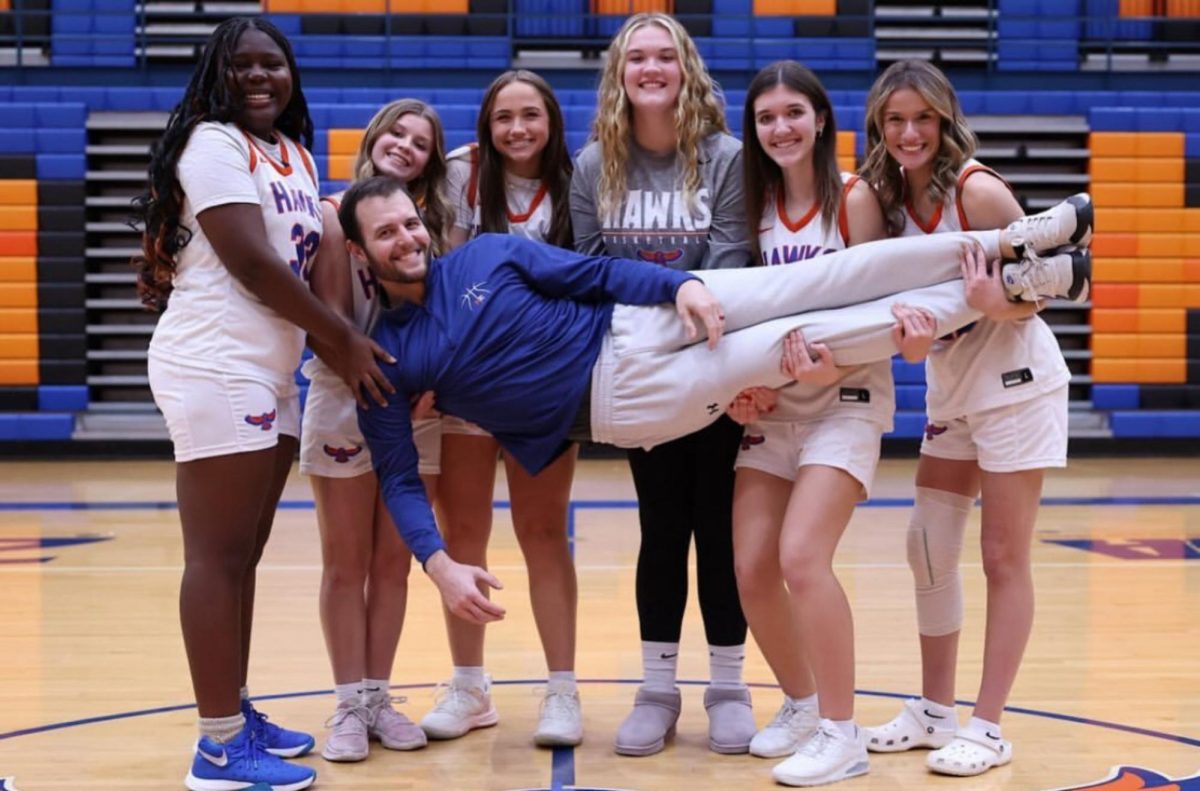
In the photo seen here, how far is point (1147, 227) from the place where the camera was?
33.0ft

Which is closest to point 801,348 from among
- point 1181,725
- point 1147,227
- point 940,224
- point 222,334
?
Answer: point 940,224

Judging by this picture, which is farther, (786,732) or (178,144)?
(786,732)

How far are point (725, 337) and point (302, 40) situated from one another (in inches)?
334

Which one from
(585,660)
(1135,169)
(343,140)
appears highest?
(343,140)

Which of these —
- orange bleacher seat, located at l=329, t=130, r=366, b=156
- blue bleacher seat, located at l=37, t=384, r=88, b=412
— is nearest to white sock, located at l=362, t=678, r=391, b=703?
orange bleacher seat, located at l=329, t=130, r=366, b=156

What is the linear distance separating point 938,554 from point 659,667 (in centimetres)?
70

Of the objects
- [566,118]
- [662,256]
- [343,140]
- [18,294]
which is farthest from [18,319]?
[662,256]

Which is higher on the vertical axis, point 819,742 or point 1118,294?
point 1118,294

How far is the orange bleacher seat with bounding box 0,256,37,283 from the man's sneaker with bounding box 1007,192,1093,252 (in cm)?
850

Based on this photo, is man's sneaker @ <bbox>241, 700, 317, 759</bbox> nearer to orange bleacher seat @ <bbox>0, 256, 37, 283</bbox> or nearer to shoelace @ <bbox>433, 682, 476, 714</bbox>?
shoelace @ <bbox>433, 682, 476, 714</bbox>

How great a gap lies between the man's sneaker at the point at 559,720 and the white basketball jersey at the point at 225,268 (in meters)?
1.00

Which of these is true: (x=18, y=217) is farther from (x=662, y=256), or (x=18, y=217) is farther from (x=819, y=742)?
(x=819, y=742)

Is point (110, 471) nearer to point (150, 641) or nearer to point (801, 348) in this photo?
point (150, 641)

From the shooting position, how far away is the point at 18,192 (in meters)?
10.0
